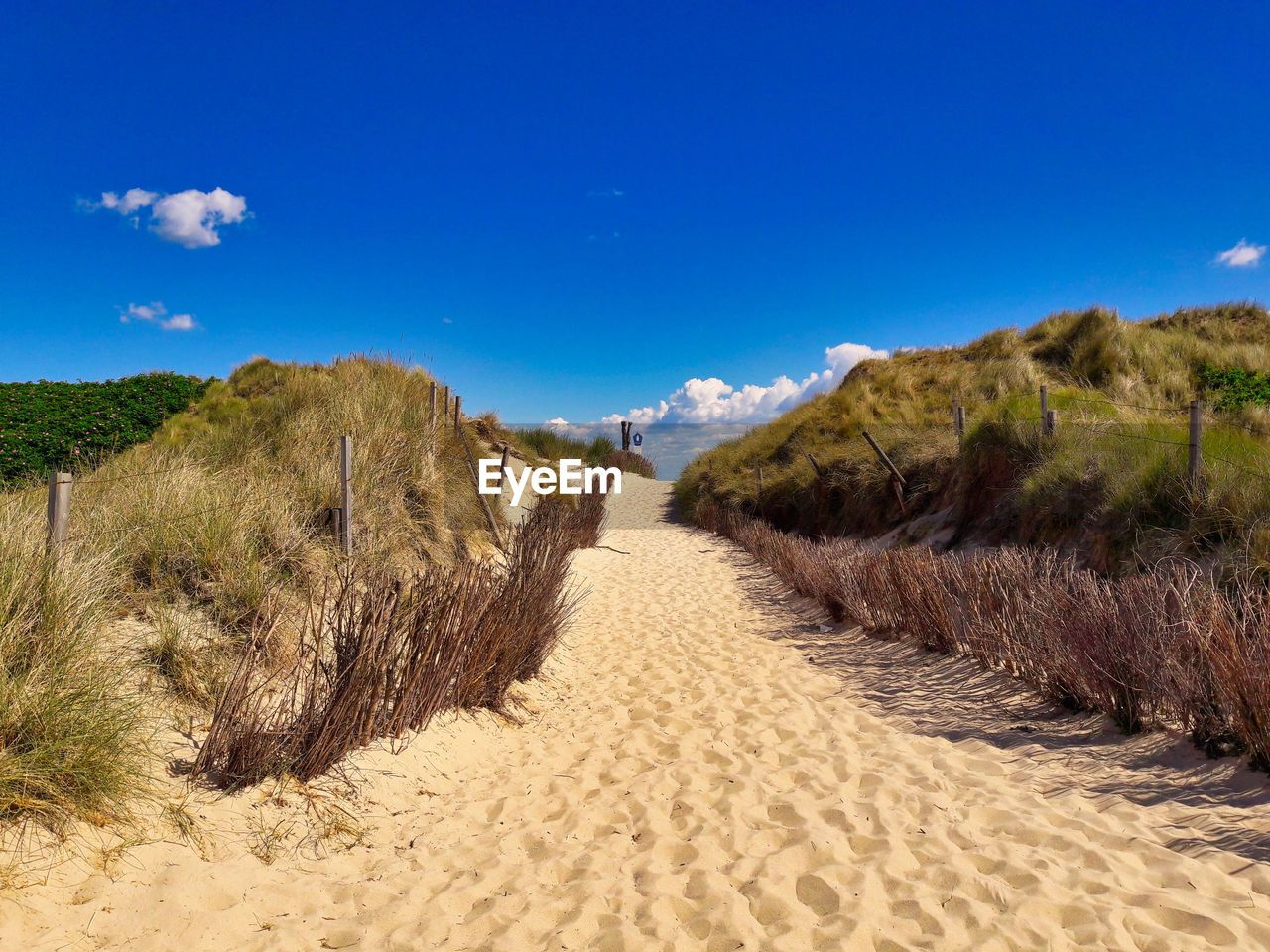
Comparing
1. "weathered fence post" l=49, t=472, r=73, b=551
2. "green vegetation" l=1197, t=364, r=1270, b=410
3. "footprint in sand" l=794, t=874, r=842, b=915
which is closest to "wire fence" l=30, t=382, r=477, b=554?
"weathered fence post" l=49, t=472, r=73, b=551

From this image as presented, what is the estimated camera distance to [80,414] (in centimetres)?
1484

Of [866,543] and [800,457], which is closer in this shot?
[866,543]

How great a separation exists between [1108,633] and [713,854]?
2593 millimetres

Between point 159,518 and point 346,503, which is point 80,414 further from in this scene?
point 159,518

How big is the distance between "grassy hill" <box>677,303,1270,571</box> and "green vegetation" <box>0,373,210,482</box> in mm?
13507

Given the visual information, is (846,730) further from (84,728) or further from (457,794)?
(84,728)

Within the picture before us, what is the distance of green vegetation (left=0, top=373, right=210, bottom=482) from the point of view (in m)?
12.6

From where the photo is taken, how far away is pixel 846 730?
4.12 meters

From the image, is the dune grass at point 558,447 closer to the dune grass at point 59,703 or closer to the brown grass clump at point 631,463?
the brown grass clump at point 631,463

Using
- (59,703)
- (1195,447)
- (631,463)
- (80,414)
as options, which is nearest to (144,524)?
(59,703)

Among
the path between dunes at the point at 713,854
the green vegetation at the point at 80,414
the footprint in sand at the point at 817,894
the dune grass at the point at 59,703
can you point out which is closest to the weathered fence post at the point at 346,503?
the path between dunes at the point at 713,854

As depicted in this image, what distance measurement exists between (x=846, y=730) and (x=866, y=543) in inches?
281

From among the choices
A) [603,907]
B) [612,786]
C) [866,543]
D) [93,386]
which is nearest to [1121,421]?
[866,543]

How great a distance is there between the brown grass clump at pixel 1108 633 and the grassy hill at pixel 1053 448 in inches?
42.0
